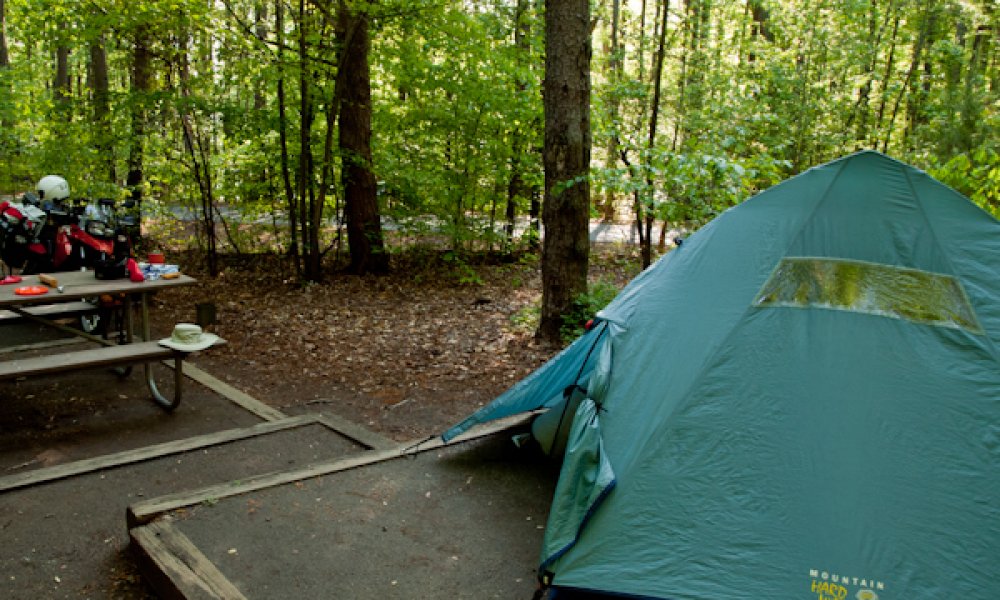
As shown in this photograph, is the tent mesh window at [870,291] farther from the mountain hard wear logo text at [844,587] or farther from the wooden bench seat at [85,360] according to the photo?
the wooden bench seat at [85,360]

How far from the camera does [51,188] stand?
7.19 metres

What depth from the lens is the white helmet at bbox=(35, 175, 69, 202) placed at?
7.15 meters

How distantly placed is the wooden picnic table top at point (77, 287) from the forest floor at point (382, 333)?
4.08 ft

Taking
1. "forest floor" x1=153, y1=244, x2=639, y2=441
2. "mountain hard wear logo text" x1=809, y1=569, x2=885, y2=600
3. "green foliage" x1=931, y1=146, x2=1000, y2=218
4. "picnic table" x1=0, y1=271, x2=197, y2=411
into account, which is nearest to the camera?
"mountain hard wear logo text" x1=809, y1=569, x2=885, y2=600

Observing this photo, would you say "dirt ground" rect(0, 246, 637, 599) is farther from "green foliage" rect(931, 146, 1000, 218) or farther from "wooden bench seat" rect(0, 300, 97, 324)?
"green foliage" rect(931, 146, 1000, 218)

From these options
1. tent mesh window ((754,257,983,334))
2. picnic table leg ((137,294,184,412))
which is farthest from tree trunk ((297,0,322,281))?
tent mesh window ((754,257,983,334))

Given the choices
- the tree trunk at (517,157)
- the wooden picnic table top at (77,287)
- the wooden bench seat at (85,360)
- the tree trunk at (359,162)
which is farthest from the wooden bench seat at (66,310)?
the tree trunk at (517,157)

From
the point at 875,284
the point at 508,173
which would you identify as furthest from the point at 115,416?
the point at 508,173

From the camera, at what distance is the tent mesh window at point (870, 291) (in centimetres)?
315

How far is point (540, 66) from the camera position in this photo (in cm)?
1082

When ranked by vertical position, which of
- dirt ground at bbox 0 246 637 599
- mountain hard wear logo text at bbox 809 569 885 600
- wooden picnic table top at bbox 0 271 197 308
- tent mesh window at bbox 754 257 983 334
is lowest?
dirt ground at bbox 0 246 637 599

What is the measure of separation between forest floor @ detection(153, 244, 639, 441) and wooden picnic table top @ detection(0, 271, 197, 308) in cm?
124

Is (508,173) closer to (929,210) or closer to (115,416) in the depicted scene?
(115,416)

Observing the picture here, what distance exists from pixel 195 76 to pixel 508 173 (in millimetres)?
4270
